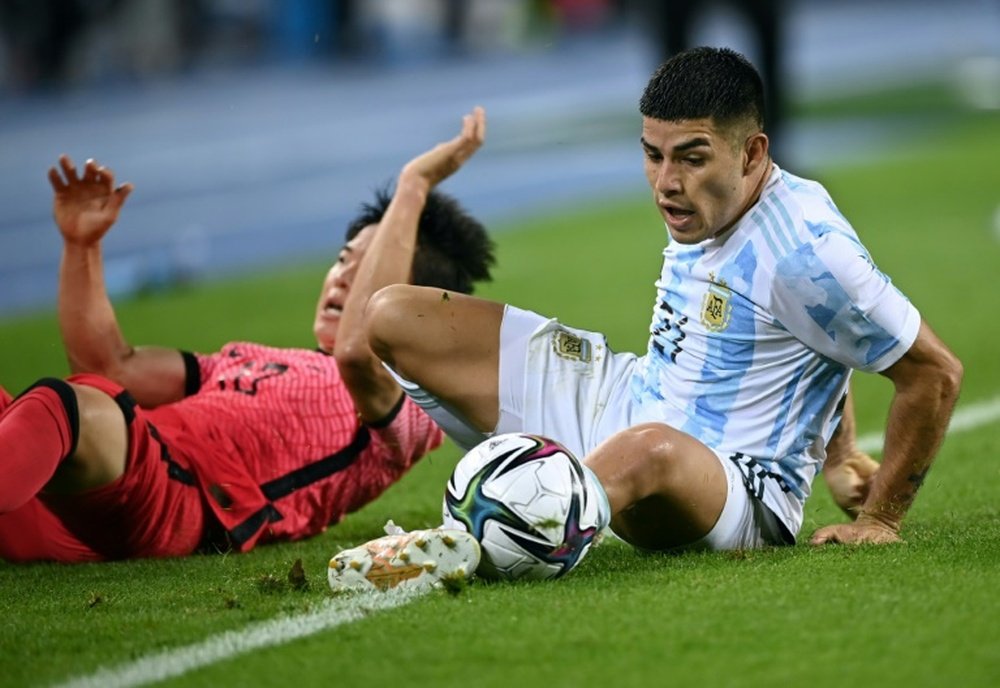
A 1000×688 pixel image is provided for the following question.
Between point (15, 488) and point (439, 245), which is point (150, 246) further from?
point (15, 488)

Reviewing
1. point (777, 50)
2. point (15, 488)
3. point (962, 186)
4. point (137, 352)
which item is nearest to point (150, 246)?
point (777, 50)

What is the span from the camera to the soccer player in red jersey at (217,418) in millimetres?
4297

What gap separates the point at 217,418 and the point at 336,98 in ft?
62.9

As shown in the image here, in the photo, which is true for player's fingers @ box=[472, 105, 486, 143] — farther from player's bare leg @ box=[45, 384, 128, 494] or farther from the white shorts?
player's bare leg @ box=[45, 384, 128, 494]

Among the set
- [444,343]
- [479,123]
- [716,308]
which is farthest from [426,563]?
[479,123]

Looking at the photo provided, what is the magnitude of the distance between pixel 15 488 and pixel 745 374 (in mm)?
1735

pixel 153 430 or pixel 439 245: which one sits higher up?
pixel 439 245

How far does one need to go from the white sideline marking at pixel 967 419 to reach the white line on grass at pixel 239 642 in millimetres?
2810

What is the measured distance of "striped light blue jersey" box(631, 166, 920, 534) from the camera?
12.7ft

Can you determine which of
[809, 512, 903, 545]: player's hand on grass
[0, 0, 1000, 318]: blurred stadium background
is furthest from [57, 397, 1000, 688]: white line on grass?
[0, 0, 1000, 318]: blurred stadium background

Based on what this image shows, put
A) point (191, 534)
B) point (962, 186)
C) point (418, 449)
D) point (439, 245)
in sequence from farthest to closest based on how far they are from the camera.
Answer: point (962, 186), point (439, 245), point (418, 449), point (191, 534)

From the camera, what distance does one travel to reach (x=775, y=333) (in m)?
4.07

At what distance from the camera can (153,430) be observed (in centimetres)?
465

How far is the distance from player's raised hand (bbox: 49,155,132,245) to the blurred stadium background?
6.11m
